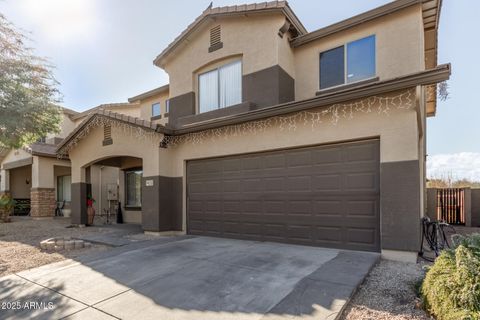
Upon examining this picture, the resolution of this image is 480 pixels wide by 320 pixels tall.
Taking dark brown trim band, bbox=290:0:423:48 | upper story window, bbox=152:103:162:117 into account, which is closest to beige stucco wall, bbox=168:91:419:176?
dark brown trim band, bbox=290:0:423:48

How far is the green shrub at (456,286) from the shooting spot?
3104 millimetres

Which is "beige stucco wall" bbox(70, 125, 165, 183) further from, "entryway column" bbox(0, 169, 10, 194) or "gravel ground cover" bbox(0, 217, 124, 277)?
"entryway column" bbox(0, 169, 10, 194)

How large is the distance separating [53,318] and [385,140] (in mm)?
6685

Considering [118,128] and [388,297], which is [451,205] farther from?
[118,128]

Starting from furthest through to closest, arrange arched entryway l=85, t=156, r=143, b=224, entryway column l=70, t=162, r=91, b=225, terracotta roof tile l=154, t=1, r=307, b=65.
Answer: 1. arched entryway l=85, t=156, r=143, b=224
2. entryway column l=70, t=162, r=91, b=225
3. terracotta roof tile l=154, t=1, r=307, b=65

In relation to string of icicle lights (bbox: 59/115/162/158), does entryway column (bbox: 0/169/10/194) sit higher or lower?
lower

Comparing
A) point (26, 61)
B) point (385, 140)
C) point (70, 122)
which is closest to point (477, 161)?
point (385, 140)

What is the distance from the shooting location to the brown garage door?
256 inches

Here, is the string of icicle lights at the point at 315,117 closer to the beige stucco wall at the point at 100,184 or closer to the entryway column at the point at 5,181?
the beige stucco wall at the point at 100,184

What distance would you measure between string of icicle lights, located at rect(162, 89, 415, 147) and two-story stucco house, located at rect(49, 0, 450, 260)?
0.09 ft

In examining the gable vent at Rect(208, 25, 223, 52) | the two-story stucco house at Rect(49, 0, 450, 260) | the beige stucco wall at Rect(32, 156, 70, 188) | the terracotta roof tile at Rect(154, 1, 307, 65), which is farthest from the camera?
the beige stucco wall at Rect(32, 156, 70, 188)

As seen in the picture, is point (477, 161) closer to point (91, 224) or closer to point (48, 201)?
point (91, 224)

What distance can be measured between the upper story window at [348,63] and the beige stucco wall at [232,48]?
1.63 metres

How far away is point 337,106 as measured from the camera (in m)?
6.82
